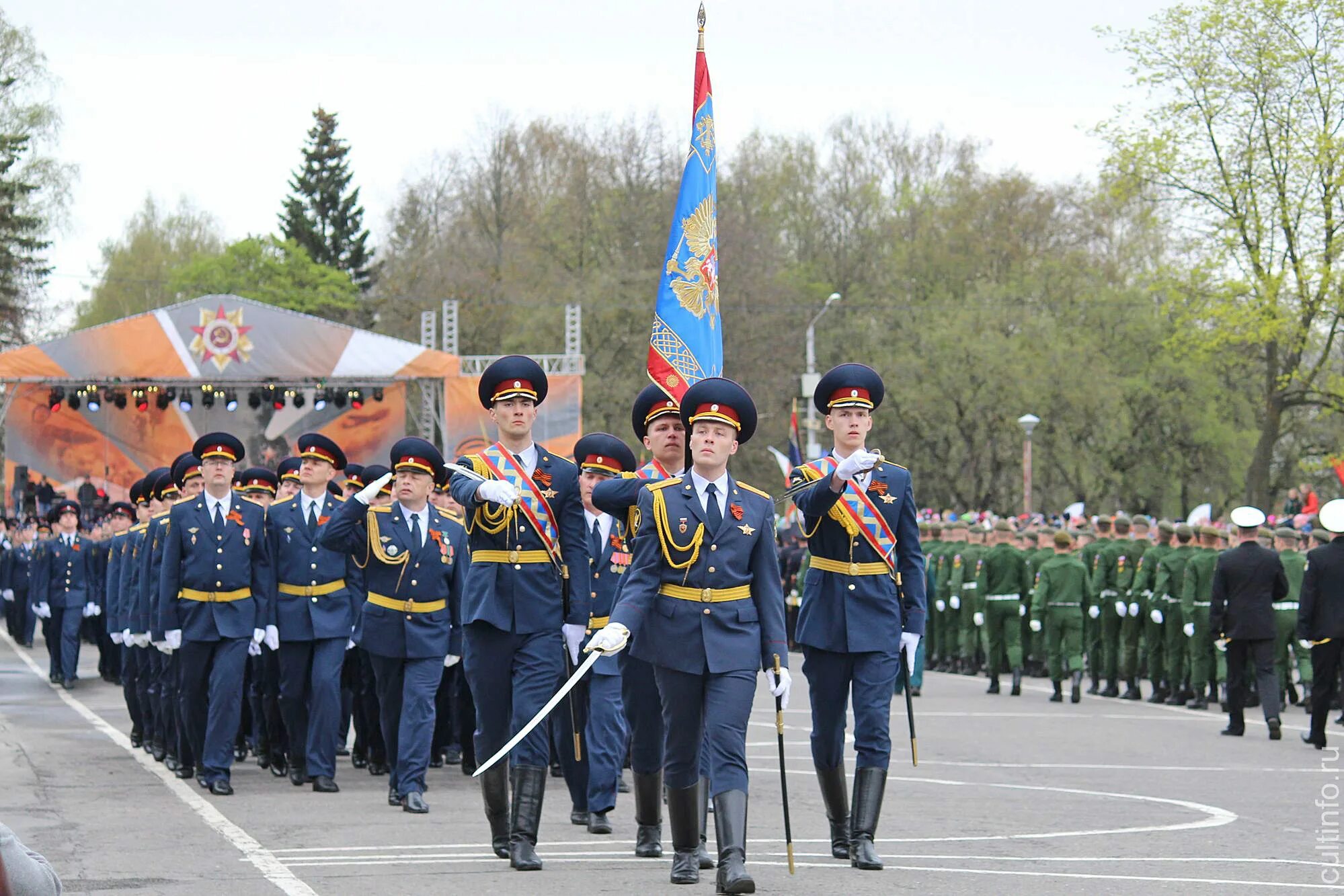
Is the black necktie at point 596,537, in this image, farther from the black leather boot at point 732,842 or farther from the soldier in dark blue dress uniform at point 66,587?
the soldier in dark blue dress uniform at point 66,587

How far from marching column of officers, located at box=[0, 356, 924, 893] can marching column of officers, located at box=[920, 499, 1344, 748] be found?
7113mm

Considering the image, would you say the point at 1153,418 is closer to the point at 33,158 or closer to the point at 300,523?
the point at 33,158

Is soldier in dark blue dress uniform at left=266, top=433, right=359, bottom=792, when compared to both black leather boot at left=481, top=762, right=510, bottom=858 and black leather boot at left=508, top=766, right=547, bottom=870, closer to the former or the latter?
black leather boot at left=481, top=762, right=510, bottom=858

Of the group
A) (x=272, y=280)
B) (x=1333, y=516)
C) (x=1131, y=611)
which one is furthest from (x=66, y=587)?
(x=272, y=280)

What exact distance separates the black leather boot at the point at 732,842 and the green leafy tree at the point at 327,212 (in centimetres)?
7286

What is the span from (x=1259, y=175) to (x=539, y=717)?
35752 mm

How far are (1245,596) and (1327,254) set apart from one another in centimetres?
2483

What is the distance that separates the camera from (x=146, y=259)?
259ft

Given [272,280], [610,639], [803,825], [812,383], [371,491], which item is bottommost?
[803,825]

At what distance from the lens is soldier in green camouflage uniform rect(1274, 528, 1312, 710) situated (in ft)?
63.2

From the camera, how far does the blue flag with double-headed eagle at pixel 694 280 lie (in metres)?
13.2

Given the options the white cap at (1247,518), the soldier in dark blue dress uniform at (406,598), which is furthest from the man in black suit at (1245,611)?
the soldier in dark blue dress uniform at (406,598)

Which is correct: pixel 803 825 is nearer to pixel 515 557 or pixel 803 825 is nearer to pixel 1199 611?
pixel 515 557

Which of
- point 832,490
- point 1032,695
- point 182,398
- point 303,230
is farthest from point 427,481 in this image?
point 303,230
